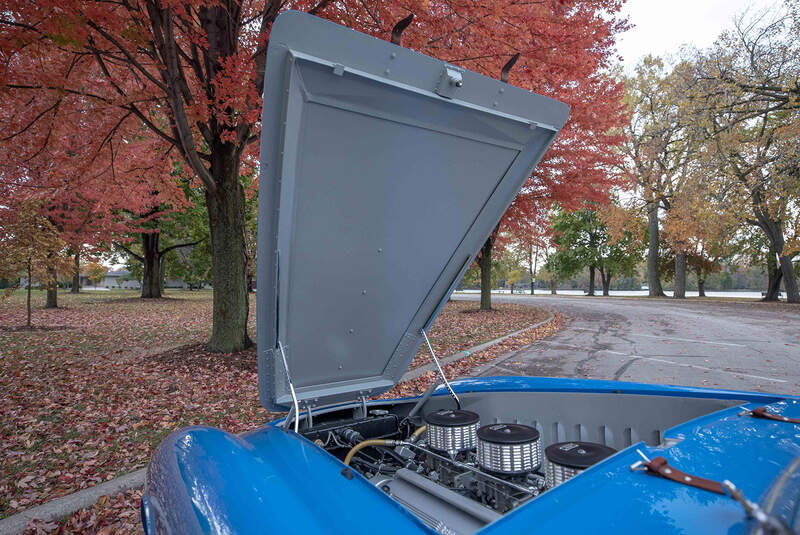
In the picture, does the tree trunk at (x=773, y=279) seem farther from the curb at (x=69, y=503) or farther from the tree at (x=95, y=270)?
the tree at (x=95, y=270)

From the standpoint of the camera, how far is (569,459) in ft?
4.93

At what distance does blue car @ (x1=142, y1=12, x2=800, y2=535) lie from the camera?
3.69 ft

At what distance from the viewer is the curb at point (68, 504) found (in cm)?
270

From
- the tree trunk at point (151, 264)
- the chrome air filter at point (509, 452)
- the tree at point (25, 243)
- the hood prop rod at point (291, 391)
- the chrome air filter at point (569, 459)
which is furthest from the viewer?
the tree trunk at point (151, 264)

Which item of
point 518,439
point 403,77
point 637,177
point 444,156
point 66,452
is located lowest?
point 66,452

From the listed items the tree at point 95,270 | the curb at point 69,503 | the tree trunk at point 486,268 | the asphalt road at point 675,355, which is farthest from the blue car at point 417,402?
the tree at point 95,270

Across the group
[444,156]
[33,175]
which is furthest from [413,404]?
[33,175]

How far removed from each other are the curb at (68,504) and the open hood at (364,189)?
6.11 feet

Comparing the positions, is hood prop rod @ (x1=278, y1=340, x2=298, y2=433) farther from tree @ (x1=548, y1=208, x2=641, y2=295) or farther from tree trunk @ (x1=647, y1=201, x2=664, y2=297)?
tree @ (x1=548, y1=208, x2=641, y2=295)

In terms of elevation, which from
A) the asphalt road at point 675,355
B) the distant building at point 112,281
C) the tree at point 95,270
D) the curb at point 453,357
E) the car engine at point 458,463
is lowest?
the distant building at point 112,281

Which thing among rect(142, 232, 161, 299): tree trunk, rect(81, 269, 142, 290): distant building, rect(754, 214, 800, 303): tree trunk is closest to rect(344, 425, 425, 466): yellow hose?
rect(142, 232, 161, 299): tree trunk

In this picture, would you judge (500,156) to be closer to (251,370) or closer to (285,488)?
(285,488)

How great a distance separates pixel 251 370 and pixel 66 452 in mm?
2749

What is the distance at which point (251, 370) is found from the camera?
6.59 metres
